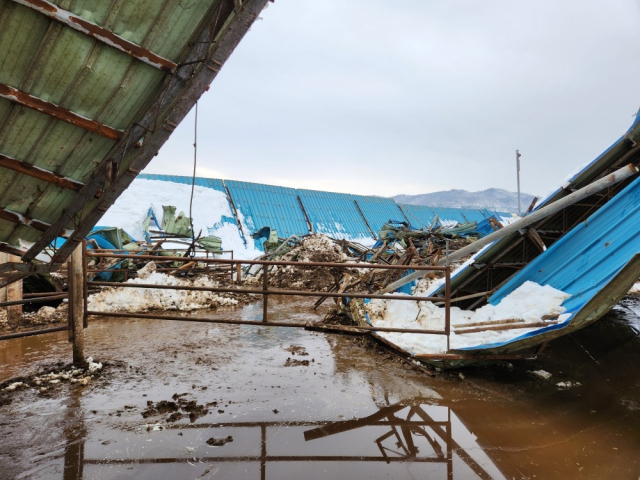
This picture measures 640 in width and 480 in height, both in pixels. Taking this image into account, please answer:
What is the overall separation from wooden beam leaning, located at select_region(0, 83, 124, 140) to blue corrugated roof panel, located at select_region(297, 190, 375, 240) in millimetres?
19503

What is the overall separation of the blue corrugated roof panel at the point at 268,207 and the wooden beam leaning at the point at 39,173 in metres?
17.2

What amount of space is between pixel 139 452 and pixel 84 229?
2.06 meters

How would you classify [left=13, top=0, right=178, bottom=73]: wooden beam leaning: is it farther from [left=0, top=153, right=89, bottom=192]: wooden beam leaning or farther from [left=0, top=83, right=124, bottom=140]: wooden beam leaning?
[left=0, top=153, right=89, bottom=192]: wooden beam leaning

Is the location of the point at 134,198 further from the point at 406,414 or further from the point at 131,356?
the point at 406,414

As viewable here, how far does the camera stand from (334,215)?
974 inches

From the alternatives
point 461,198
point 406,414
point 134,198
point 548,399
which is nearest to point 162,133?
point 406,414

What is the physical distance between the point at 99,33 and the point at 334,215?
877 inches

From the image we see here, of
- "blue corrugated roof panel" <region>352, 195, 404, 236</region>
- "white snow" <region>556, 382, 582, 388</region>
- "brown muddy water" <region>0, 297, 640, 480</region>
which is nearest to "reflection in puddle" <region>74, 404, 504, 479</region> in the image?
"brown muddy water" <region>0, 297, 640, 480</region>

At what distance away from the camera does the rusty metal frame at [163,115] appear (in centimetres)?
270

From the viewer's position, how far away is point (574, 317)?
146 inches

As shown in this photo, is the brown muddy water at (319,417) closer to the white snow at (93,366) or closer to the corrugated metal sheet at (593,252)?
the white snow at (93,366)

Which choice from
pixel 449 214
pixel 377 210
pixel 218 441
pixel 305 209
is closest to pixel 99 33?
pixel 218 441

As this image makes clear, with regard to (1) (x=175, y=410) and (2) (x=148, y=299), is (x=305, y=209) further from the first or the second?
(1) (x=175, y=410)

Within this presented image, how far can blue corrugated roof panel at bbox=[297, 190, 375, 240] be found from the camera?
23.5 metres
